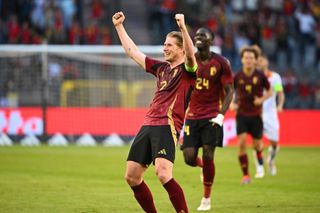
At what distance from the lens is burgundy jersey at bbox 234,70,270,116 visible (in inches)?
717

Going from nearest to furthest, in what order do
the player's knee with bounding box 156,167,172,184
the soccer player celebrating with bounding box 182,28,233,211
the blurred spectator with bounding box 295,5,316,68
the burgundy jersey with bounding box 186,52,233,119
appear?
the player's knee with bounding box 156,167,172,184 → the soccer player celebrating with bounding box 182,28,233,211 → the burgundy jersey with bounding box 186,52,233,119 → the blurred spectator with bounding box 295,5,316,68

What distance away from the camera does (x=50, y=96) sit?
27922mm

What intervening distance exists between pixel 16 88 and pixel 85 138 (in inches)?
110

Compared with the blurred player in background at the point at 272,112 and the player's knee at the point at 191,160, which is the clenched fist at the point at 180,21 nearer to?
the player's knee at the point at 191,160

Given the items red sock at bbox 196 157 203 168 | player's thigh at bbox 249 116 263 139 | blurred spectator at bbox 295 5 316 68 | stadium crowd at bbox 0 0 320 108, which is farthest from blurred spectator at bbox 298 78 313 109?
red sock at bbox 196 157 203 168

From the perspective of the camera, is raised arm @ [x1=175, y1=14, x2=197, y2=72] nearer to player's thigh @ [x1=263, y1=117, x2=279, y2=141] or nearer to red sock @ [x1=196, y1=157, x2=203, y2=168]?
red sock @ [x1=196, y1=157, x2=203, y2=168]

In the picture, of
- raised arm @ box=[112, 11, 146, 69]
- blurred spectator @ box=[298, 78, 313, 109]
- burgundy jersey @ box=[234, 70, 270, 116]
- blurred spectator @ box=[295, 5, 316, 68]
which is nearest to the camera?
raised arm @ box=[112, 11, 146, 69]

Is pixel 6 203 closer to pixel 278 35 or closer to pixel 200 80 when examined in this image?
pixel 200 80

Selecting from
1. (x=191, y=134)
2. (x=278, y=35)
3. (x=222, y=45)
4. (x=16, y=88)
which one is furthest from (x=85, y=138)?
(x=191, y=134)

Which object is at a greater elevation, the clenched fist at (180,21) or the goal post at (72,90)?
the clenched fist at (180,21)

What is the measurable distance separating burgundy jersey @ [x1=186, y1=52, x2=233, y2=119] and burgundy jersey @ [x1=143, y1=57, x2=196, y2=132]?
3.25m

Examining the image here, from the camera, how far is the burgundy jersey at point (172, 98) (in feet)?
35.4

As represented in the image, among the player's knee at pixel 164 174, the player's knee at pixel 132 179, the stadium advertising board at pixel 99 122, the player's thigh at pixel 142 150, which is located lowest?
the stadium advertising board at pixel 99 122

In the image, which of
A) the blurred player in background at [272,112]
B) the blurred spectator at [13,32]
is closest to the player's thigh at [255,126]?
the blurred player in background at [272,112]
